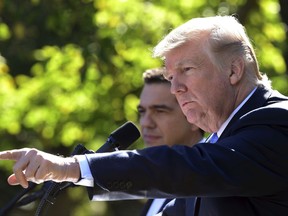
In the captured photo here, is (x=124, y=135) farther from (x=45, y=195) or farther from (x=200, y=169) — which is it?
(x=200, y=169)

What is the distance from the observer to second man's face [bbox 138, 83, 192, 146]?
5.91 m

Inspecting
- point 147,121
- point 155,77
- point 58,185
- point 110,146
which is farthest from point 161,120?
point 58,185

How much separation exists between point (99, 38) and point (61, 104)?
2.50ft

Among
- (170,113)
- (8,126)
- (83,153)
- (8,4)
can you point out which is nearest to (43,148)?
(8,126)

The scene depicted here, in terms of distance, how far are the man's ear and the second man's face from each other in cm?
204

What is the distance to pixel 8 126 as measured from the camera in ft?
29.1

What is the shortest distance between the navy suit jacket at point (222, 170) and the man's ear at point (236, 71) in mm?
297

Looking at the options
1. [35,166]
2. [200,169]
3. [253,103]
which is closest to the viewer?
[35,166]

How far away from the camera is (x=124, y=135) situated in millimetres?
3826

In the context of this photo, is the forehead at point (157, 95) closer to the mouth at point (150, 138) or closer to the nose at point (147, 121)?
the nose at point (147, 121)

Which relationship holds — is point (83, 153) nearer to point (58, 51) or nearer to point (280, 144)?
point (280, 144)

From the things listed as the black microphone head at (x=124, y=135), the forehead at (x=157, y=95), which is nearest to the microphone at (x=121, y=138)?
the black microphone head at (x=124, y=135)

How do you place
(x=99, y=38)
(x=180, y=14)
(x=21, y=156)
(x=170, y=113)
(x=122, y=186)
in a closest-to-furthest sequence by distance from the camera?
(x=21, y=156), (x=122, y=186), (x=170, y=113), (x=99, y=38), (x=180, y=14)

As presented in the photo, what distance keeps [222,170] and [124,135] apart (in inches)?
26.3
